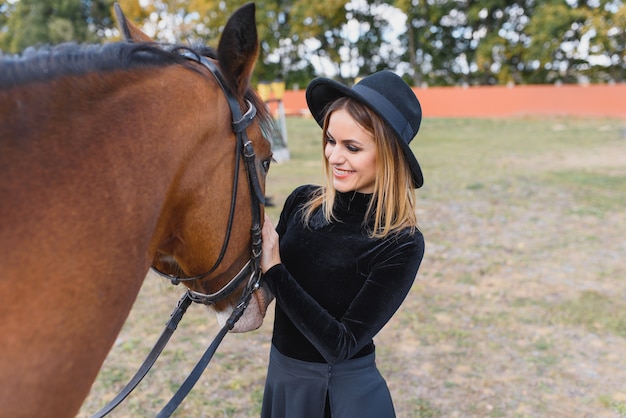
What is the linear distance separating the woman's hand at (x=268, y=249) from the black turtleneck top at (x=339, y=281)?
22mm

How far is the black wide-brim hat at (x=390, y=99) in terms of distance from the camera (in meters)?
1.66

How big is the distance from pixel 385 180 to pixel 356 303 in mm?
429

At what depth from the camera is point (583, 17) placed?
2814cm

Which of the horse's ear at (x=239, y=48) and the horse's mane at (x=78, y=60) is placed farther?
the horse's ear at (x=239, y=48)

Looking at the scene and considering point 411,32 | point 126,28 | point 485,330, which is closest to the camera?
point 126,28

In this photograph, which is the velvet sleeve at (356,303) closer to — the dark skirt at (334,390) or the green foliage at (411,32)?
the dark skirt at (334,390)

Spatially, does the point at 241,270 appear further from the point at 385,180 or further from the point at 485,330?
the point at 485,330

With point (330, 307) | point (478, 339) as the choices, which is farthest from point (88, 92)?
point (478, 339)

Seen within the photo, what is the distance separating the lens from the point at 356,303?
5.57 feet

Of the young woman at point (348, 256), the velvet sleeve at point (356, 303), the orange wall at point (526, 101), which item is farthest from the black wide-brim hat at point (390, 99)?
the orange wall at point (526, 101)

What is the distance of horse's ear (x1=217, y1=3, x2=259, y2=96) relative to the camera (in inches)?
48.1

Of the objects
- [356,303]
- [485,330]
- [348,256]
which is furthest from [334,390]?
[485,330]

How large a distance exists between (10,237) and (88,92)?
35cm

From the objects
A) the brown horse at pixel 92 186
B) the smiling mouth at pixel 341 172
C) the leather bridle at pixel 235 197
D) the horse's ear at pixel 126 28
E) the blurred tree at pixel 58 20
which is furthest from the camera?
the blurred tree at pixel 58 20
